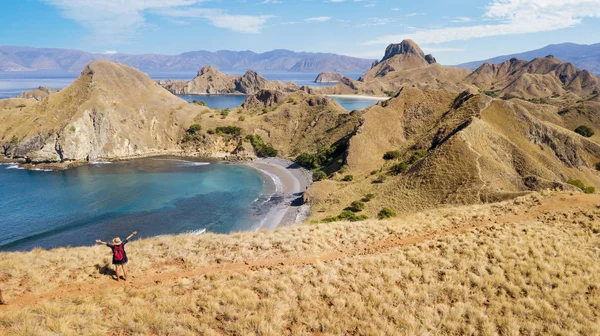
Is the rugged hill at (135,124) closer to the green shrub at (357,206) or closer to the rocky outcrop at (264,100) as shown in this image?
the rocky outcrop at (264,100)

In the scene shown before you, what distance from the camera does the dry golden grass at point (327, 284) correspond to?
39.0ft

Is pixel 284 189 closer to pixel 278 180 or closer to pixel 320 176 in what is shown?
pixel 278 180

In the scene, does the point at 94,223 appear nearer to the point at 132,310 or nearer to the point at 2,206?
the point at 2,206

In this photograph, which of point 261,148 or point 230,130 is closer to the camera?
point 261,148

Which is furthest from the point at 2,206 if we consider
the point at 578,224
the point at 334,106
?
the point at 334,106

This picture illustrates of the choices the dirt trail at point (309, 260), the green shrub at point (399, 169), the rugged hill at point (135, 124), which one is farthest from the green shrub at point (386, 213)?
the rugged hill at point (135, 124)

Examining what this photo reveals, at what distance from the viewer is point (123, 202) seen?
61.9 m

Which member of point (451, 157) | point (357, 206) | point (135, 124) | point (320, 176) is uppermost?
point (135, 124)

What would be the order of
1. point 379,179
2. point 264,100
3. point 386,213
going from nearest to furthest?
point 386,213
point 379,179
point 264,100

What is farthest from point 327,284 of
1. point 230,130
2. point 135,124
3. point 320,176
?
point 135,124

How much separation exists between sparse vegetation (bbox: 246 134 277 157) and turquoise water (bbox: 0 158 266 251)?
42.9ft

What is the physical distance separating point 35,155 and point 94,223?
5396cm

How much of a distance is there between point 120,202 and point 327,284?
194 ft

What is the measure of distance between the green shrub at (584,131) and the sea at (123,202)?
285 ft
